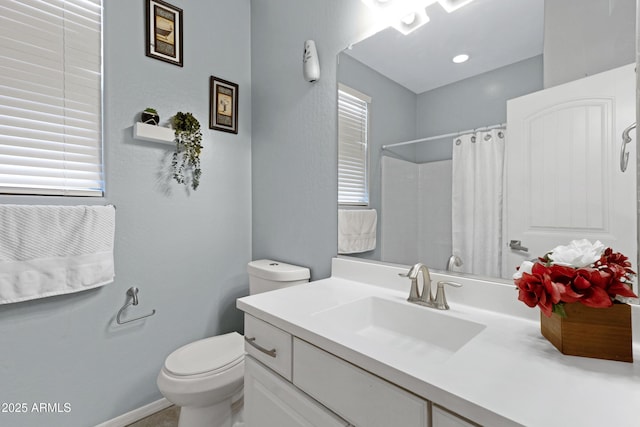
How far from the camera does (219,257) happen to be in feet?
6.20

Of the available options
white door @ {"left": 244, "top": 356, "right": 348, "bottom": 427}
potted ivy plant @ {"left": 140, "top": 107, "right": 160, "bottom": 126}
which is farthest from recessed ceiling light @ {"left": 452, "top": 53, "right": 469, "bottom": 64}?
potted ivy plant @ {"left": 140, "top": 107, "right": 160, "bottom": 126}

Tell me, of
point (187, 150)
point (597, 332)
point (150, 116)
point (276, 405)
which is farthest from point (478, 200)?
point (150, 116)

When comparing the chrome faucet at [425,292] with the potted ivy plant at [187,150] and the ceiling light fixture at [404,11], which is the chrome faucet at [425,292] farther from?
the potted ivy plant at [187,150]

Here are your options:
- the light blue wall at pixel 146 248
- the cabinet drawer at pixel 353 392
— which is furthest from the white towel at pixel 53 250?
the cabinet drawer at pixel 353 392

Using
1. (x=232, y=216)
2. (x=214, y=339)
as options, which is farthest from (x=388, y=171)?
(x=214, y=339)

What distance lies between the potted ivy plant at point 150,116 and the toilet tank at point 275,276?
967 millimetres

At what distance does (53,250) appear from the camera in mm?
1251

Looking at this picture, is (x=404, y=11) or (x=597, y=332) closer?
(x=597, y=332)

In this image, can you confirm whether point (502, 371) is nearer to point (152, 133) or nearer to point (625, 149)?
point (625, 149)

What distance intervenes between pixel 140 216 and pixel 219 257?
0.53 meters

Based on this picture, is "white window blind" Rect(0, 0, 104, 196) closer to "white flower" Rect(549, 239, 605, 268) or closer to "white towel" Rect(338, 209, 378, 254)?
"white towel" Rect(338, 209, 378, 254)

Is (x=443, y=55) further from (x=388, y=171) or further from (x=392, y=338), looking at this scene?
(x=392, y=338)

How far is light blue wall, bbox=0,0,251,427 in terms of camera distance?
50.9 inches

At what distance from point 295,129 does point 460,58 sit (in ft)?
3.04
